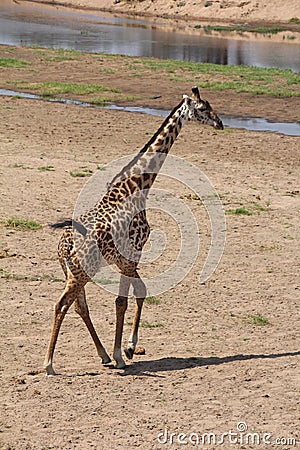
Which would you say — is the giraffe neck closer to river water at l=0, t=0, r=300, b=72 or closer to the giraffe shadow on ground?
the giraffe shadow on ground

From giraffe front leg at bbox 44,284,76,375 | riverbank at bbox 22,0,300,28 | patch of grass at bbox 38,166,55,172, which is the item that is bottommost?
riverbank at bbox 22,0,300,28

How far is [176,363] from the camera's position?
25.7 feet

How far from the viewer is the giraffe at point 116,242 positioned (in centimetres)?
748

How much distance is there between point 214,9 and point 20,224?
193 ft

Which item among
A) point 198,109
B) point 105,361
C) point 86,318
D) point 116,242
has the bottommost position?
point 105,361

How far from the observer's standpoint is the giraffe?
748cm

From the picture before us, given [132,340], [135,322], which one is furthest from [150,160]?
[132,340]

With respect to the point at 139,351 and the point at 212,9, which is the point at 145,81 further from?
the point at 212,9

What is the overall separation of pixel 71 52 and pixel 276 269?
1032 inches

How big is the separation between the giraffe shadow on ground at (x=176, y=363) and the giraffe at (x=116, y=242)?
0.15 meters

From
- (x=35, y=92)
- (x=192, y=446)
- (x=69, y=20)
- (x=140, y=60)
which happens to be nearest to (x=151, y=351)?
(x=192, y=446)

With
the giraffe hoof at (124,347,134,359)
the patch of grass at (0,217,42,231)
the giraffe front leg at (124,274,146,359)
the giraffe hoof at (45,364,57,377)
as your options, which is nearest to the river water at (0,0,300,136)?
the patch of grass at (0,217,42,231)

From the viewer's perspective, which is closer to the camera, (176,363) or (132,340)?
(176,363)

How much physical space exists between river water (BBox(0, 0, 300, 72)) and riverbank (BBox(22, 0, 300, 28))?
6.26 metres
